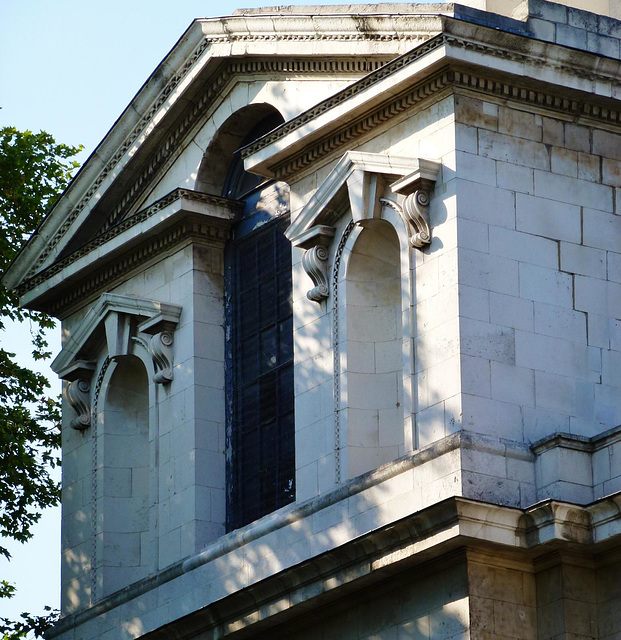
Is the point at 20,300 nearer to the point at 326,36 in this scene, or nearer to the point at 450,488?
the point at 326,36

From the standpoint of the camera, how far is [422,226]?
86.9 feet

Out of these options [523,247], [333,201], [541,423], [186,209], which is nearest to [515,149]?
[523,247]

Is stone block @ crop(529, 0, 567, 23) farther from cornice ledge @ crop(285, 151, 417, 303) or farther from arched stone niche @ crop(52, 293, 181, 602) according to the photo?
arched stone niche @ crop(52, 293, 181, 602)

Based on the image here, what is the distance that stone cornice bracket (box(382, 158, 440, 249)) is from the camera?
26484 mm

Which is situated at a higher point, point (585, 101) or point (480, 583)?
point (585, 101)

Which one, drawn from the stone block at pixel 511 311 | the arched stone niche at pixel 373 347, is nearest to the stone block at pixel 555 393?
the stone block at pixel 511 311

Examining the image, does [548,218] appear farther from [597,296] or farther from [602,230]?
[597,296]

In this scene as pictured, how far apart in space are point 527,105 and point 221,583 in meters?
7.86

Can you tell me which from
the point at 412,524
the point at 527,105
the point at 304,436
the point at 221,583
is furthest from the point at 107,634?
the point at 527,105

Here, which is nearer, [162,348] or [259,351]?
[259,351]

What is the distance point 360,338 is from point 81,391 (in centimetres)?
776

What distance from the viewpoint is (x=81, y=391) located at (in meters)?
34.0

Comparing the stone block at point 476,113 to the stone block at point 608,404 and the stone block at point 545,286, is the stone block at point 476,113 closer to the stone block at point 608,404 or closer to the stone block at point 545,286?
the stone block at point 545,286

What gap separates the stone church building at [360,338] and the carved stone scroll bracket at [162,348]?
0.15 feet
